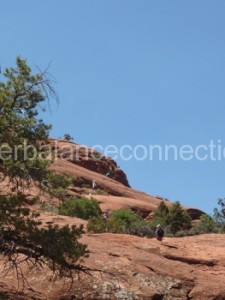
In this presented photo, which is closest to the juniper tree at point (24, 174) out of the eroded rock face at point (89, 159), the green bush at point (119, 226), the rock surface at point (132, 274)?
the rock surface at point (132, 274)

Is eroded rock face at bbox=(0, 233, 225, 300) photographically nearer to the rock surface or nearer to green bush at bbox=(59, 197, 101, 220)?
the rock surface

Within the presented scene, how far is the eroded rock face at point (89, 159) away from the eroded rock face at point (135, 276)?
127 ft

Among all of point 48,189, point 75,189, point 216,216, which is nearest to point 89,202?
point 75,189

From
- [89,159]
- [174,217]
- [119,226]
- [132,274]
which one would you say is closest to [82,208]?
[174,217]

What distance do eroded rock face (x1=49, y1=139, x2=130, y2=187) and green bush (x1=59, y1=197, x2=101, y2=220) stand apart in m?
17.7

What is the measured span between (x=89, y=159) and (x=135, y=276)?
48.6m

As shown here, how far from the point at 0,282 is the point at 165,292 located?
159 inches

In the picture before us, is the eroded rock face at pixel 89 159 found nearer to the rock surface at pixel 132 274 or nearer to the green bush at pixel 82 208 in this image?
the green bush at pixel 82 208

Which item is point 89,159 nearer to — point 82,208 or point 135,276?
point 82,208

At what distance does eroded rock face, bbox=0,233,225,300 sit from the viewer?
14.6 meters

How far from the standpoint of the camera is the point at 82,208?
37.1 meters

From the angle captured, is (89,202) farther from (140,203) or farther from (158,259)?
(158,259)

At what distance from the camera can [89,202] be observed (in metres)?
39.2

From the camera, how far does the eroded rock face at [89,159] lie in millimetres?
61344
